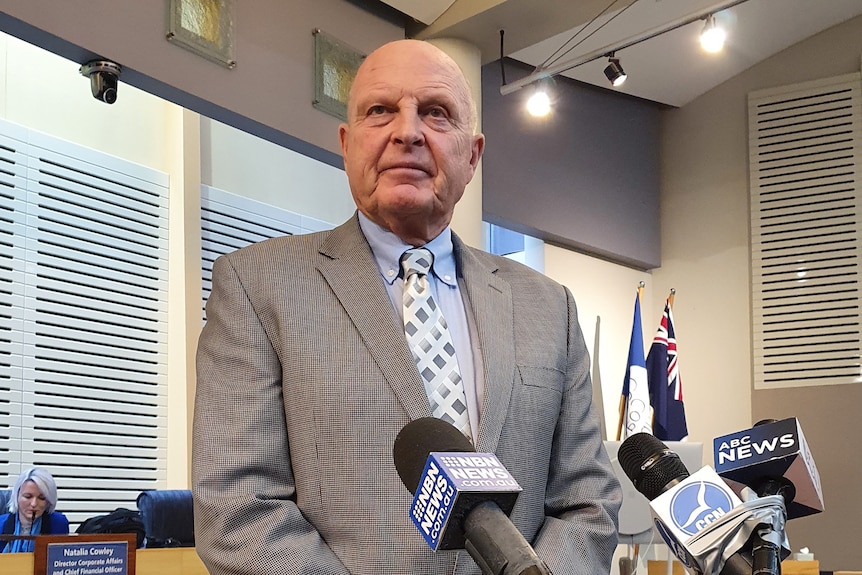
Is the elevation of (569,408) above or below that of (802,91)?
below

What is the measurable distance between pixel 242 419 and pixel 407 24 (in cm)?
500

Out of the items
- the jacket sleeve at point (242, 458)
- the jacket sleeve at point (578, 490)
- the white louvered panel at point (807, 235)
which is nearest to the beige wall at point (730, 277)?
the white louvered panel at point (807, 235)

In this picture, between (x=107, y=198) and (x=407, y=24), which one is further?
(x=107, y=198)

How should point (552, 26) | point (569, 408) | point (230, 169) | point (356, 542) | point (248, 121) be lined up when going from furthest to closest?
point (230, 169) → point (552, 26) → point (248, 121) → point (569, 408) → point (356, 542)

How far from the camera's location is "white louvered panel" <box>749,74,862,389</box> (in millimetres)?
7746

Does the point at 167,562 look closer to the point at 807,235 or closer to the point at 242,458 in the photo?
the point at 242,458

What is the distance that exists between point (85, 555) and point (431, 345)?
6.81ft

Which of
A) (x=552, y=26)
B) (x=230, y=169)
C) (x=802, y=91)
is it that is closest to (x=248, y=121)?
(x=552, y=26)

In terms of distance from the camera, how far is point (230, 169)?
7.88 meters

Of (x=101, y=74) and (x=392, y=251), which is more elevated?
(x=101, y=74)

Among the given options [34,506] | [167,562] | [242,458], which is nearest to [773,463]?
[242,458]

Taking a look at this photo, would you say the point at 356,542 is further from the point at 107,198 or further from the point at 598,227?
the point at 598,227

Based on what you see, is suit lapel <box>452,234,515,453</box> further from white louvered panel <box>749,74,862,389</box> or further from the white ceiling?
white louvered panel <box>749,74,862,389</box>

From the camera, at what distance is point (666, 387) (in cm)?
760
